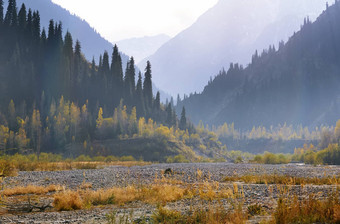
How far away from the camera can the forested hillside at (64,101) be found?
8731 cm

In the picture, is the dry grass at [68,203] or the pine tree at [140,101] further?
the pine tree at [140,101]

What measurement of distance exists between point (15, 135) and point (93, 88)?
1878 inches

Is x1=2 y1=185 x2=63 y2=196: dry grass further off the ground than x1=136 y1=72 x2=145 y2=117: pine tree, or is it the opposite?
x1=136 y1=72 x2=145 y2=117: pine tree

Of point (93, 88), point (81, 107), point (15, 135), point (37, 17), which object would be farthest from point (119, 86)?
point (15, 135)

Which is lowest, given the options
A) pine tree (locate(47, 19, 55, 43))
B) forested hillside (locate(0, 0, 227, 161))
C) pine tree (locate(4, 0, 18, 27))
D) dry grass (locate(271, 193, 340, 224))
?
dry grass (locate(271, 193, 340, 224))

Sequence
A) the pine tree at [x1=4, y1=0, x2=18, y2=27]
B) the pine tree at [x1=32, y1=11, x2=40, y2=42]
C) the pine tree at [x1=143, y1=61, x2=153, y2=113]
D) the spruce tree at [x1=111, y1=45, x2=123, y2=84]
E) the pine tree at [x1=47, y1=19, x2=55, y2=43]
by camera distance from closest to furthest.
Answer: the pine tree at [x1=4, y1=0, x2=18, y2=27] → the pine tree at [x1=32, y1=11, x2=40, y2=42] → the pine tree at [x1=47, y1=19, x2=55, y2=43] → the spruce tree at [x1=111, y1=45, x2=123, y2=84] → the pine tree at [x1=143, y1=61, x2=153, y2=113]

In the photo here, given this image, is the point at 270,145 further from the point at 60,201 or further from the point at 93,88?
the point at 60,201

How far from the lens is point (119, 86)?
128625 mm

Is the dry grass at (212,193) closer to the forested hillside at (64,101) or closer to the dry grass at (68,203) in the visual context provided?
the dry grass at (68,203)

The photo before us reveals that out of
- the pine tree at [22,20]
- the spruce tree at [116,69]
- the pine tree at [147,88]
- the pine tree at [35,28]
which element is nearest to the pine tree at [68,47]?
the pine tree at [35,28]

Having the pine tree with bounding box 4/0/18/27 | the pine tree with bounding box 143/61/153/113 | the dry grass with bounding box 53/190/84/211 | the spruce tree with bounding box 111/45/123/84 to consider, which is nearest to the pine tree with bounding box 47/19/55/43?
the pine tree with bounding box 4/0/18/27

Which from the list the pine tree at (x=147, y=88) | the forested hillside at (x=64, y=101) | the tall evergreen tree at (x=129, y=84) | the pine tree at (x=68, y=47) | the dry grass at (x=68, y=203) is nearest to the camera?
the dry grass at (x=68, y=203)

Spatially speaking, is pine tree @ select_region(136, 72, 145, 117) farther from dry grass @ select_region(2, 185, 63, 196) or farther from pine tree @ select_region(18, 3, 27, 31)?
dry grass @ select_region(2, 185, 63, 196)

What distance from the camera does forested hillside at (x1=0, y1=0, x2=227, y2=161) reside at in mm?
87312
